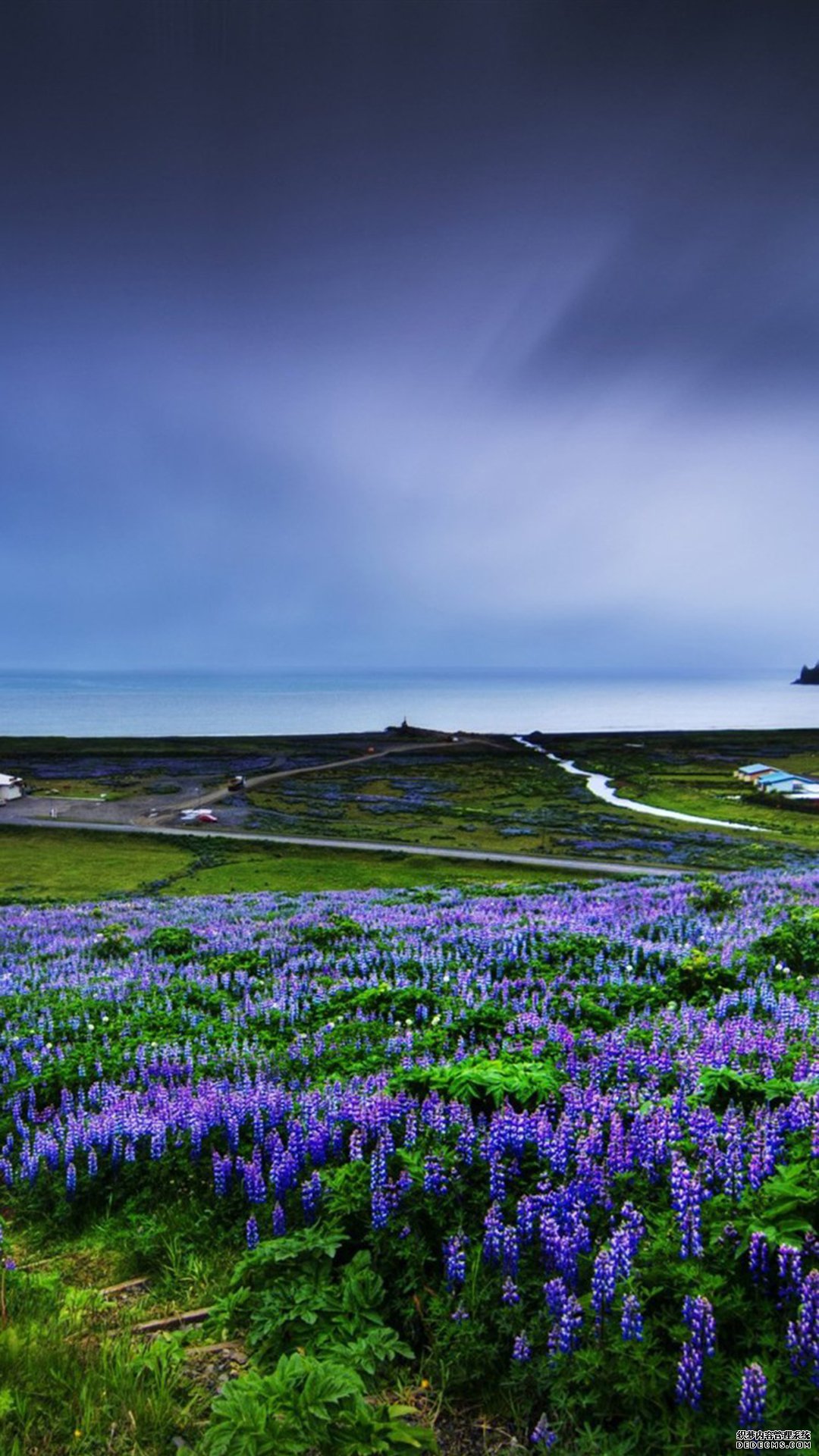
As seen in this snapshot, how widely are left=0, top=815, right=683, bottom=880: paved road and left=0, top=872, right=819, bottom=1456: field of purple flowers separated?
40.7m

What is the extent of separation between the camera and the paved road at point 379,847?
55.3 m

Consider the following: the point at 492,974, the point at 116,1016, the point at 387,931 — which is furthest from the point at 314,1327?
the point at 387,931

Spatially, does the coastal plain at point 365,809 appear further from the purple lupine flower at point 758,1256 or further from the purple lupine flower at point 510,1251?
the purple lupine flower at point 758,1256

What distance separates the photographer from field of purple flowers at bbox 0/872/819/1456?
391cm

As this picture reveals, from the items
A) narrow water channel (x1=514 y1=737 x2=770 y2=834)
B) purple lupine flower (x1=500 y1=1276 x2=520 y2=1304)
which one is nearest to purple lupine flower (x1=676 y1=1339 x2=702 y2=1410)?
purple lupine flower (x1=500 y1=1276 x2=520 y2=1304)

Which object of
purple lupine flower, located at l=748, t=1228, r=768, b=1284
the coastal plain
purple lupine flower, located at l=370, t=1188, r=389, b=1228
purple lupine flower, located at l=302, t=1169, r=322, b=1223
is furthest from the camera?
the coastal plain

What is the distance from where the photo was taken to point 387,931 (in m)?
16.7

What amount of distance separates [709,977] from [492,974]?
12.7 feet

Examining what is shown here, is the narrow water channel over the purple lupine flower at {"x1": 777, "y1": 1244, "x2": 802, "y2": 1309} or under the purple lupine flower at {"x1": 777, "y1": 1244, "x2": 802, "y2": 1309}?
under

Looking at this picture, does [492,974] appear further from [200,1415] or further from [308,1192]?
[200,1415]

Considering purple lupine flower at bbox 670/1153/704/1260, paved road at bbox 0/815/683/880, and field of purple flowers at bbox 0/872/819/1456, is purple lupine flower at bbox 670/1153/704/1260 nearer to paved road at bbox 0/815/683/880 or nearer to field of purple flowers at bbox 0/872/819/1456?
field of purple flowers at bbox 0/872/819/1456

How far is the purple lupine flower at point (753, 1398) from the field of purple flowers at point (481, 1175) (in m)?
0.01

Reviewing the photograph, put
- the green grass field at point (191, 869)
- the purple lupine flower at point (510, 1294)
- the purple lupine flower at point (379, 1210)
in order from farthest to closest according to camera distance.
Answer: the green grass field at point (191, 869) < the purple lupine flower at point (379, 1210) < the purple lupine flower at point (510, 1294)

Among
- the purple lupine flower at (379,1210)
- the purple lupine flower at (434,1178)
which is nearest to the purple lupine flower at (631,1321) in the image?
the purple lupine flower at (434,1178)
